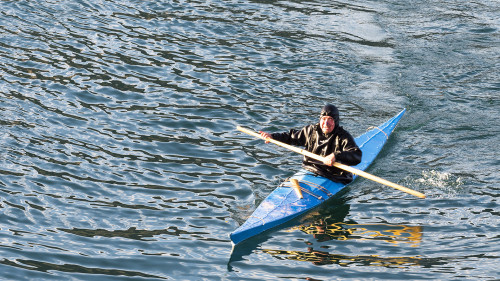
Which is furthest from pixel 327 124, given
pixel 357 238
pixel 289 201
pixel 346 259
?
pixel 346 259

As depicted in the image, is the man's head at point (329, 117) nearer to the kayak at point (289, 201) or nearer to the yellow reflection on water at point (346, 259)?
the kayak at point (289, 201)

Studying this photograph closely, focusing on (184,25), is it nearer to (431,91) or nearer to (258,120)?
(258,120)

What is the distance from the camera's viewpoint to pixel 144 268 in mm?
8445

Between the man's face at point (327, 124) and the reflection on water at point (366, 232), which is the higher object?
the man's face at point (327, 124)

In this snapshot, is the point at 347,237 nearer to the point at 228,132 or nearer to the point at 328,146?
the point at 328,146

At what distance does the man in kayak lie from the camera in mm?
10352

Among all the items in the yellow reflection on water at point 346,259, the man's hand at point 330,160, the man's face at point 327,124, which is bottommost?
the yellow reflection on water at point 346,259

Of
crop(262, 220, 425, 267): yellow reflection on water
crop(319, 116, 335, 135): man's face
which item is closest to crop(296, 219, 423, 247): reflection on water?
crop(262, 220, 425, 267): yellow reflection on water

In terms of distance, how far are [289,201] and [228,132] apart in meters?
3.19

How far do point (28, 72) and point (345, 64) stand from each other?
7.15 m

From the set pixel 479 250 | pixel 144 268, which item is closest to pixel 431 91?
pixel 479 250

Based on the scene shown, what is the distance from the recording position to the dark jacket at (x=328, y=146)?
10367 millimetres

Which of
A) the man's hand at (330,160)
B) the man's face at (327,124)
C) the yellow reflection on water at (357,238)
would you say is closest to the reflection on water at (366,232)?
the yellow reflection on water at (357,238)

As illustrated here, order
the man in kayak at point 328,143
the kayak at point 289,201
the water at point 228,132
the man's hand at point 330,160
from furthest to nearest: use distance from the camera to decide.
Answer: the man in kayak at point 328,143 → the man's hand at point 330,160 → the kayak at point 289,201 → the water at point 228,132
